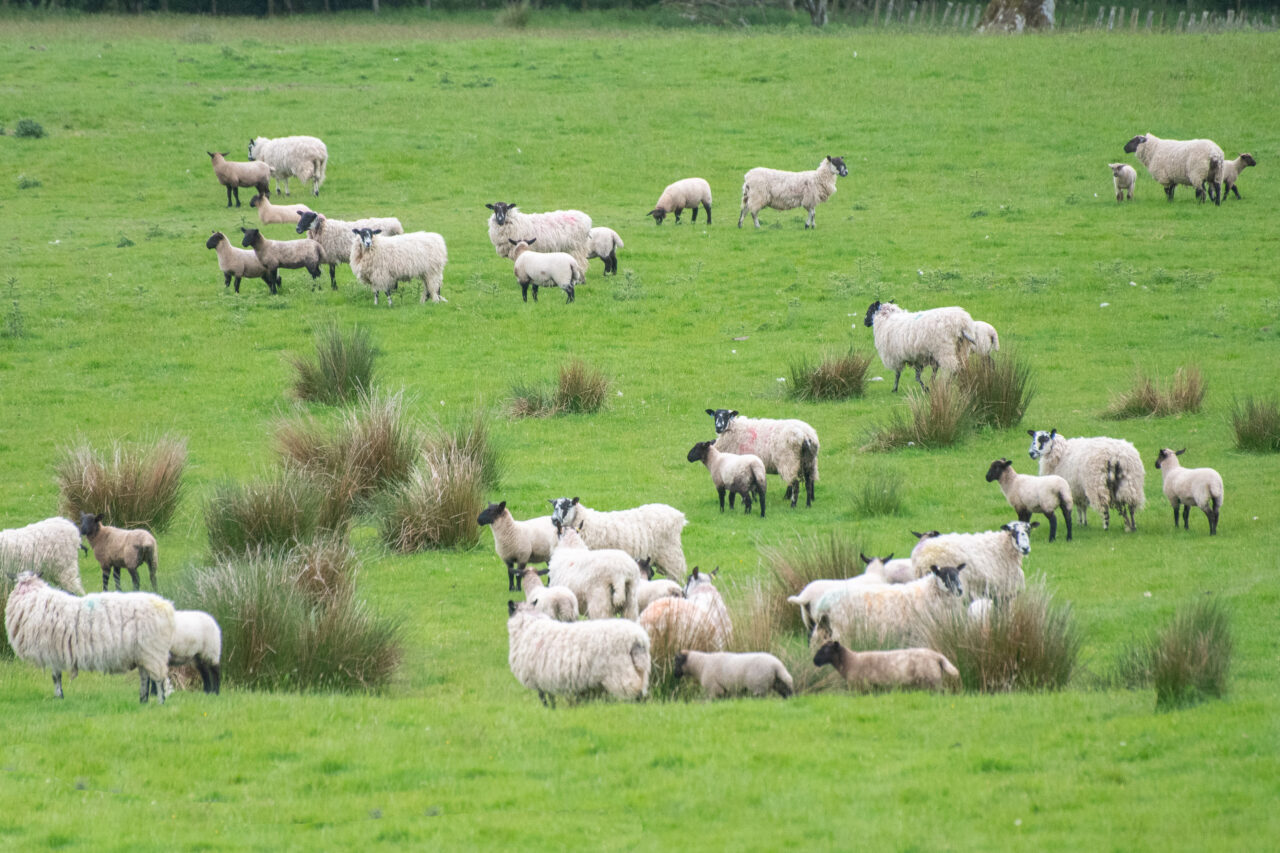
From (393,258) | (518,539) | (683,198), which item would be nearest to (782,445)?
(518,539)

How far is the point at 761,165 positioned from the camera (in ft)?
130

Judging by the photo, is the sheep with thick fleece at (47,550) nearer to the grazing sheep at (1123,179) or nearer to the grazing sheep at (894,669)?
the grazing sheep at (894,669)

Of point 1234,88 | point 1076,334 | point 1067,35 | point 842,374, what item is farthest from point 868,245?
point 1067,35

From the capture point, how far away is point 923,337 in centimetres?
2164

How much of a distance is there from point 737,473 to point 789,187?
18.5 metres

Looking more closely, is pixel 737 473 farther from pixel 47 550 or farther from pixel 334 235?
pixel 334 235


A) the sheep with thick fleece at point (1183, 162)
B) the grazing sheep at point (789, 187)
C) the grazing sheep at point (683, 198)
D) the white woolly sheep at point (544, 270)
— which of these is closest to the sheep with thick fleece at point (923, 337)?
the white woolly sheep at point (544, 270)

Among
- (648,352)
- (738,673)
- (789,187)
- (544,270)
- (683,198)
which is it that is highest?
(789,187)

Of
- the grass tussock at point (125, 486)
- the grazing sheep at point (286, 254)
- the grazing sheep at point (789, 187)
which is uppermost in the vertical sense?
the grazing sheep at point (789, 187)

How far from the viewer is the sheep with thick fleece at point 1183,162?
35.1m

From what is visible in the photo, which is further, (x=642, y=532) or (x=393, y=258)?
(x=393, y=258)

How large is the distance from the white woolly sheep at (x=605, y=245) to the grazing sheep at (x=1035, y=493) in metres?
15.7

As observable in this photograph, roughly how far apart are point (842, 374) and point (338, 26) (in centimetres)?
4471

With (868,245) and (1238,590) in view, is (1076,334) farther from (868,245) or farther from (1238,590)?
(1238,590)
